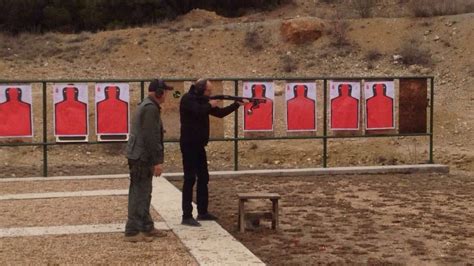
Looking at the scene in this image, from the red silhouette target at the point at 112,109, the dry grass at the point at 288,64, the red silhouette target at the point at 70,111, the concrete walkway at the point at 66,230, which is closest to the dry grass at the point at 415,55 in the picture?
the dry grass at the point at 288,64

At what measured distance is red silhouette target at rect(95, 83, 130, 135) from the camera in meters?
14.1

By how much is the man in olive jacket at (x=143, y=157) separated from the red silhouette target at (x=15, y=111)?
19.0 feet

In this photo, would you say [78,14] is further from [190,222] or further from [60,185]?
[190,222]

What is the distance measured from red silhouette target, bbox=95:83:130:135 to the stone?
22.6m

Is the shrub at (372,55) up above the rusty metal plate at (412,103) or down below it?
above

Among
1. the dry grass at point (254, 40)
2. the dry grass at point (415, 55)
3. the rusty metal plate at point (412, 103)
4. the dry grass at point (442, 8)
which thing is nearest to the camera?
the rusty metal plate at point (412, 103)

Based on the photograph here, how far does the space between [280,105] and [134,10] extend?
84.4 feet

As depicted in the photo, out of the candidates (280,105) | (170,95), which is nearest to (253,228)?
(170,95)

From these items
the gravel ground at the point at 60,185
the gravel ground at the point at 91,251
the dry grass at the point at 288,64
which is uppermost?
the dry grass at the point at 288,64

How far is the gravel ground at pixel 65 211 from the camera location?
973cm

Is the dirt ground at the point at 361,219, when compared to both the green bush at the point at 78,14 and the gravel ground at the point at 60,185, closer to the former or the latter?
the gravel ground at the point at 60,185

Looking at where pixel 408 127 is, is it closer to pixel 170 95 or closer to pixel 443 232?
pixel 170 95

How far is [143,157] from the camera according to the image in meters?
Result: 8.63

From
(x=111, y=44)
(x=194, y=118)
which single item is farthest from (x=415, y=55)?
(x=194, y=118)
